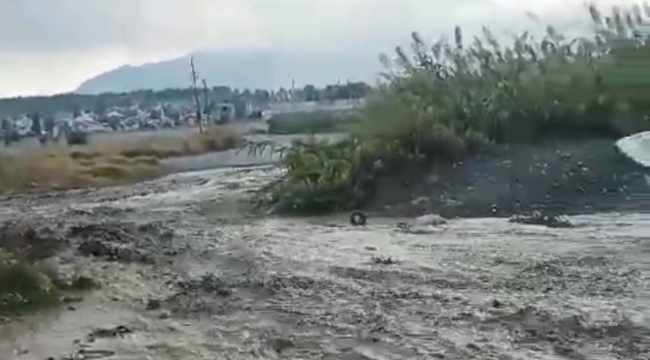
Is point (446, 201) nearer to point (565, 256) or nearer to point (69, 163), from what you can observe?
point (565, 256)

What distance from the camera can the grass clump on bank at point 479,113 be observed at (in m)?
11.8

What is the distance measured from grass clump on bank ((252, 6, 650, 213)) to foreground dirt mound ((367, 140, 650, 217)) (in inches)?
12.7

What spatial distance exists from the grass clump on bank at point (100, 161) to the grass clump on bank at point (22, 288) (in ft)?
46.1

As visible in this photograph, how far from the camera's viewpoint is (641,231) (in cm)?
830

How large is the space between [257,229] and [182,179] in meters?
9.24

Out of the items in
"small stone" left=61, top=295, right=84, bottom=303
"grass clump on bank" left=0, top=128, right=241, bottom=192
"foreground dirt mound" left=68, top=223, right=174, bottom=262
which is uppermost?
"small stone" left=61, top=295, right=84, bottom=303

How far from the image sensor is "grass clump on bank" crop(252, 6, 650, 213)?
11.8 meters

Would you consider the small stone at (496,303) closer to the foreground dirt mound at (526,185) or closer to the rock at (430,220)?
the rock at (430,220)

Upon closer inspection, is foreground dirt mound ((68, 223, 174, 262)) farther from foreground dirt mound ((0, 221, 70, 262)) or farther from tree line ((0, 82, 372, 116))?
tree line ((0, 82, 372, 116))

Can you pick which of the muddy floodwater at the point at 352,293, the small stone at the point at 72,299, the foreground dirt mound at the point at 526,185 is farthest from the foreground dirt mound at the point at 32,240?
the foreground dirt mound at the point at 526,185

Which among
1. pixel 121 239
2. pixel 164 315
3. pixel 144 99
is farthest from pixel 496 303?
pixel 144 99

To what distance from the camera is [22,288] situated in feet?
22.8

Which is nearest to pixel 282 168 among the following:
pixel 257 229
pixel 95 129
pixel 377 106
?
pixel 377 106

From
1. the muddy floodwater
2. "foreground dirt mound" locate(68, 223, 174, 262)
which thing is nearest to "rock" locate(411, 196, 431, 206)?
the muddy floodwater
